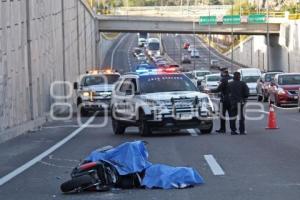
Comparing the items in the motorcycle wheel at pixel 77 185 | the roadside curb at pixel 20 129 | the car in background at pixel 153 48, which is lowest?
the roadside curb at pixel 20 129

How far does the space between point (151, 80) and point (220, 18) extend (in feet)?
240

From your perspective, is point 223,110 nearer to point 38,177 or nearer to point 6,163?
point 6,163

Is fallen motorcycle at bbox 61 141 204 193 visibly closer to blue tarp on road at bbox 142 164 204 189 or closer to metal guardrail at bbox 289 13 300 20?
blue tarp on road at bbox 142 164 204 189

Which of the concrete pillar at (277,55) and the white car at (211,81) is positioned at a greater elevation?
the concrete pillar at (277,55)

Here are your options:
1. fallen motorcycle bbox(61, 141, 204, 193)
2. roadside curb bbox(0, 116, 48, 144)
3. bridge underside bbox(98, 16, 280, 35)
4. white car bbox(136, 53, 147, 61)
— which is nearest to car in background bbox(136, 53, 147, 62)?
white car bbox(136, 53, 147, 61)

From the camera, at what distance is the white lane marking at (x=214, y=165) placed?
13.0 m

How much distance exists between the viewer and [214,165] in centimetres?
1398

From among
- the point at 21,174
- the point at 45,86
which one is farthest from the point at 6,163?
the point at 45,86

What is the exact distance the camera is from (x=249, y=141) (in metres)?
19.2

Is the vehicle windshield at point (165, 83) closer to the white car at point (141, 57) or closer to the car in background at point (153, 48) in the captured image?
the white car at point (141, 57)

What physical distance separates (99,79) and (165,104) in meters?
16.0

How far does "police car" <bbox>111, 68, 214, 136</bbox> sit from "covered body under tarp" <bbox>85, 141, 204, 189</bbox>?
966cm

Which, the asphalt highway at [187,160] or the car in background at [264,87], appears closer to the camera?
the asphalt highway at [187,160]

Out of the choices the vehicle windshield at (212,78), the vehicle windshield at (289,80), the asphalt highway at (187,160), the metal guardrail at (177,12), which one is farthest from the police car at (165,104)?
the metal guardrail at (177,12)
